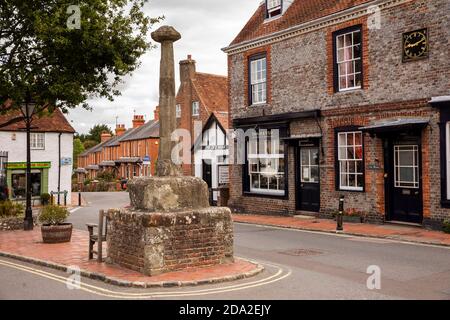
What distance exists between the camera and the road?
7.41 m

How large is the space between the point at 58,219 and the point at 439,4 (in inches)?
508

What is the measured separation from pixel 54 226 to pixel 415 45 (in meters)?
12.1

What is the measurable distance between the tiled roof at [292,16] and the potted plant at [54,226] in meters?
11.6

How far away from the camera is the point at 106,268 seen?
9.24 meters

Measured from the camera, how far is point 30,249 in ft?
40.3

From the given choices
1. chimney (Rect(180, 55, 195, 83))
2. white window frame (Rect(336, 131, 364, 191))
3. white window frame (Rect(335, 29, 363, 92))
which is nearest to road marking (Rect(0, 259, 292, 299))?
white window frame (Rect(336, 131, 364, 191))

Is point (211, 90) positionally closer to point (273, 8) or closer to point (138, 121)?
point (273, 8)

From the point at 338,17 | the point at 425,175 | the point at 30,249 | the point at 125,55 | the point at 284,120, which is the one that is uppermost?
the point at 338,17

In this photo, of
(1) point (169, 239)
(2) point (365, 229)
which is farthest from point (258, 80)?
(1) point (169, 239)

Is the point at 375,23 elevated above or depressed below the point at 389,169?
above

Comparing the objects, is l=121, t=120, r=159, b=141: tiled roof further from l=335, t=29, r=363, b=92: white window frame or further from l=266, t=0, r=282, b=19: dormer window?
l=335, t=29, r=363, b=92: white window frame

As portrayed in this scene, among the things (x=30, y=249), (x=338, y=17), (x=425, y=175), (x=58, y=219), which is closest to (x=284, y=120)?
(x=338, y=17)

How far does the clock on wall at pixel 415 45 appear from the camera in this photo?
1474 cm

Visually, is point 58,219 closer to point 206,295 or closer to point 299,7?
point 206,295
